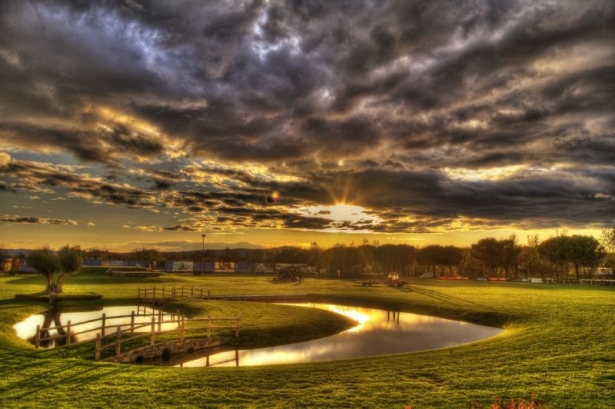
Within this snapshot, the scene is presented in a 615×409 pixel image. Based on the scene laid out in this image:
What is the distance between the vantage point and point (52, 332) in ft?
112

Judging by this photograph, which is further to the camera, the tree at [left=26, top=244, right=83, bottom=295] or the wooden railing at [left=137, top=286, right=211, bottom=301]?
the tree at [left=26, top=244, right=83, bottom=295]

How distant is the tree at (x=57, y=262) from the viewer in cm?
5234

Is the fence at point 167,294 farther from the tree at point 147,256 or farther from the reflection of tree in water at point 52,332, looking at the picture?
the tree at point 147,256

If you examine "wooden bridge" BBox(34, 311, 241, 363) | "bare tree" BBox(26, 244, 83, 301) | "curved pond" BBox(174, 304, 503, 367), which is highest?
"bare tree" BBox(26, 244, 83, 301)

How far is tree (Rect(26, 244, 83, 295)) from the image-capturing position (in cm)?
5234

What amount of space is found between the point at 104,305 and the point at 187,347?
2586 centimetres

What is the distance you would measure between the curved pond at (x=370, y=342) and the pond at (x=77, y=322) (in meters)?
6.88

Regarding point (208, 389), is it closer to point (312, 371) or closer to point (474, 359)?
point (312, 371)

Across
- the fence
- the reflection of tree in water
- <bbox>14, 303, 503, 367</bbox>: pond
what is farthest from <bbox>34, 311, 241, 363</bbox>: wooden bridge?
the fence

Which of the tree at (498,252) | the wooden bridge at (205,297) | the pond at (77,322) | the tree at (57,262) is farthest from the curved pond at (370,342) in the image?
the tree at (498,252)

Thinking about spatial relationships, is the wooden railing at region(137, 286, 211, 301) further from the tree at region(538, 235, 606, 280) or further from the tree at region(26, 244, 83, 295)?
the tree at region(538, 235, 606, 280)

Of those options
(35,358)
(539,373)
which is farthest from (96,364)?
(539,373)

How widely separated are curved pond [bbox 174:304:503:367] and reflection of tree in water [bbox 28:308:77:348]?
9929mm

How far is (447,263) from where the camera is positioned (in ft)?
486
